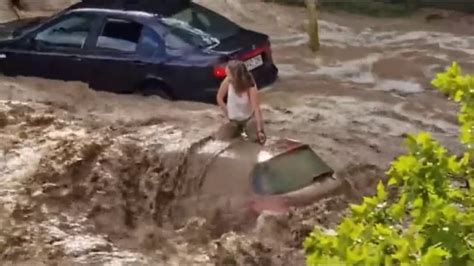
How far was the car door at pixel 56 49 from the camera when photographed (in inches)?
484

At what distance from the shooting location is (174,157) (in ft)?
33.9

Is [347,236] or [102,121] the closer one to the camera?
[347,236]

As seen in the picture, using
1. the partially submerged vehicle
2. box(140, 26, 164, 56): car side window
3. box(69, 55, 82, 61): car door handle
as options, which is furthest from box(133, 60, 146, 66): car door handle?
the partially submerged vehicle

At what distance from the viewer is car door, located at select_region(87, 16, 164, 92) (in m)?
12.0

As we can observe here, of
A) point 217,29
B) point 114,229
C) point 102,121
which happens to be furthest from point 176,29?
point 114,229

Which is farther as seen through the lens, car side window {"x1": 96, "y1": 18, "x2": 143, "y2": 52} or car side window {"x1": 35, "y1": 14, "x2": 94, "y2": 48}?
car side window {"x1": 35, "y1": 14, "x2": 94, "y2": 48}

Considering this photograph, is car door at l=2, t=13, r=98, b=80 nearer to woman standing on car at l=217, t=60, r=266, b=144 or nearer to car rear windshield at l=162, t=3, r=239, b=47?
car rear windshield at l=162, t=3, r=239, b=47

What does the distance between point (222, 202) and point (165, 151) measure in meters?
1.54

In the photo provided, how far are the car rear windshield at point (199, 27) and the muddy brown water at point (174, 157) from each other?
77cm

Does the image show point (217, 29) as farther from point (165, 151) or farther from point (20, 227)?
point (20, 227)

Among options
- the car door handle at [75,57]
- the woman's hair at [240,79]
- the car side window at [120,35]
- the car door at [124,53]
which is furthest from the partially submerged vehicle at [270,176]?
the car door handle at [75,57]

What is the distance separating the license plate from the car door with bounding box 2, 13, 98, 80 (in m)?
1.89

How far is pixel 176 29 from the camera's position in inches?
473

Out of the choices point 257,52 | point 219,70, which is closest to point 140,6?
point 219,70
